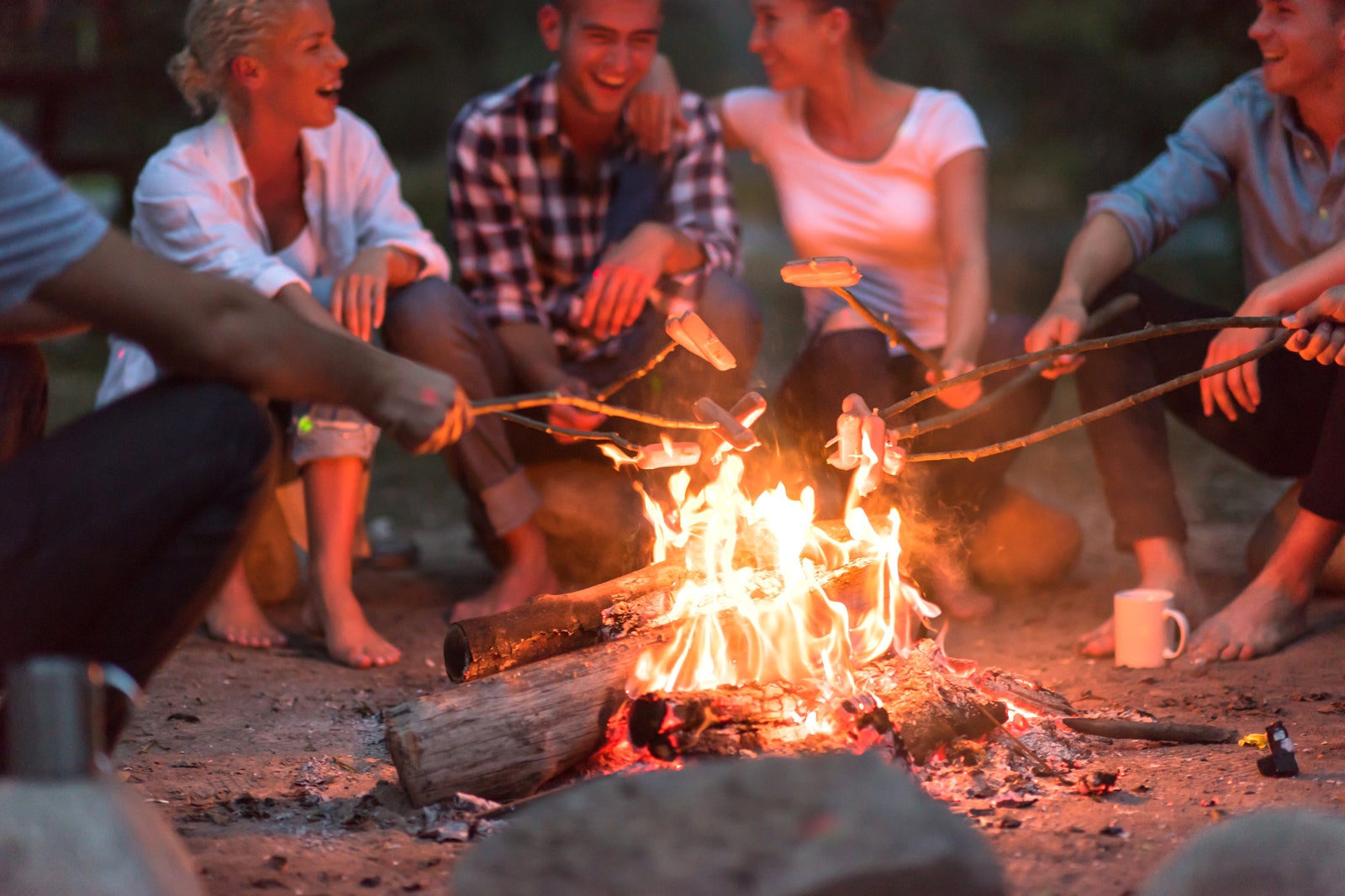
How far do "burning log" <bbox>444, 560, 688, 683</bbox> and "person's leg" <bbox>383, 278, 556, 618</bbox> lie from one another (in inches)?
40.4

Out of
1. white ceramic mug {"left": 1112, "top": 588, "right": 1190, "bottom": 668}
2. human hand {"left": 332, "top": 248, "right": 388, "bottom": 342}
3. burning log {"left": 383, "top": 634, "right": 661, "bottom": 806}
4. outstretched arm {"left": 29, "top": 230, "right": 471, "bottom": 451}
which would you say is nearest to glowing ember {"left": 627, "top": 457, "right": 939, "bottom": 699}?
burning log {"left": 383, "top": 634, "right": 661, "bottom": 806}

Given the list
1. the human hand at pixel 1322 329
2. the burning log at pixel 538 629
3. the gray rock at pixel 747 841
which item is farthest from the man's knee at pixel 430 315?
the gray rock at pixel 747 841

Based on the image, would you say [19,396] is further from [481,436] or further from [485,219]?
[485,219]

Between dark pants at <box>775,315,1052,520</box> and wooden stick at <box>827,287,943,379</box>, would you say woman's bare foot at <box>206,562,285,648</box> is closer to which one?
dark pants at <box>775,315,1052,520</box>

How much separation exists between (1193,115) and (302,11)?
2555 mm

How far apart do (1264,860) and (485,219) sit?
3.13m

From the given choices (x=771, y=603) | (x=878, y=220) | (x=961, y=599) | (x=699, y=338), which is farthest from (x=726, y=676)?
(x=878, y=220)

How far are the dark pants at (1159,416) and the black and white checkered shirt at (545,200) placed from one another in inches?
48.4

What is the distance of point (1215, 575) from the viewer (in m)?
4.14

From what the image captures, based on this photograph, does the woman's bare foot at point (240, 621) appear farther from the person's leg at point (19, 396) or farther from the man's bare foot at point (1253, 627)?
the man's bare foot at point (1253, 627)

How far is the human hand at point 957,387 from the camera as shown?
350 centimetres

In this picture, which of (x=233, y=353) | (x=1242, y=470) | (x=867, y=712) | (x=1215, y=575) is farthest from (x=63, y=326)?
(x=1242, y=470)

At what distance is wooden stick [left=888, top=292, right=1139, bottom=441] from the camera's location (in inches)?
112

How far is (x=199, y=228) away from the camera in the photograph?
345cm
